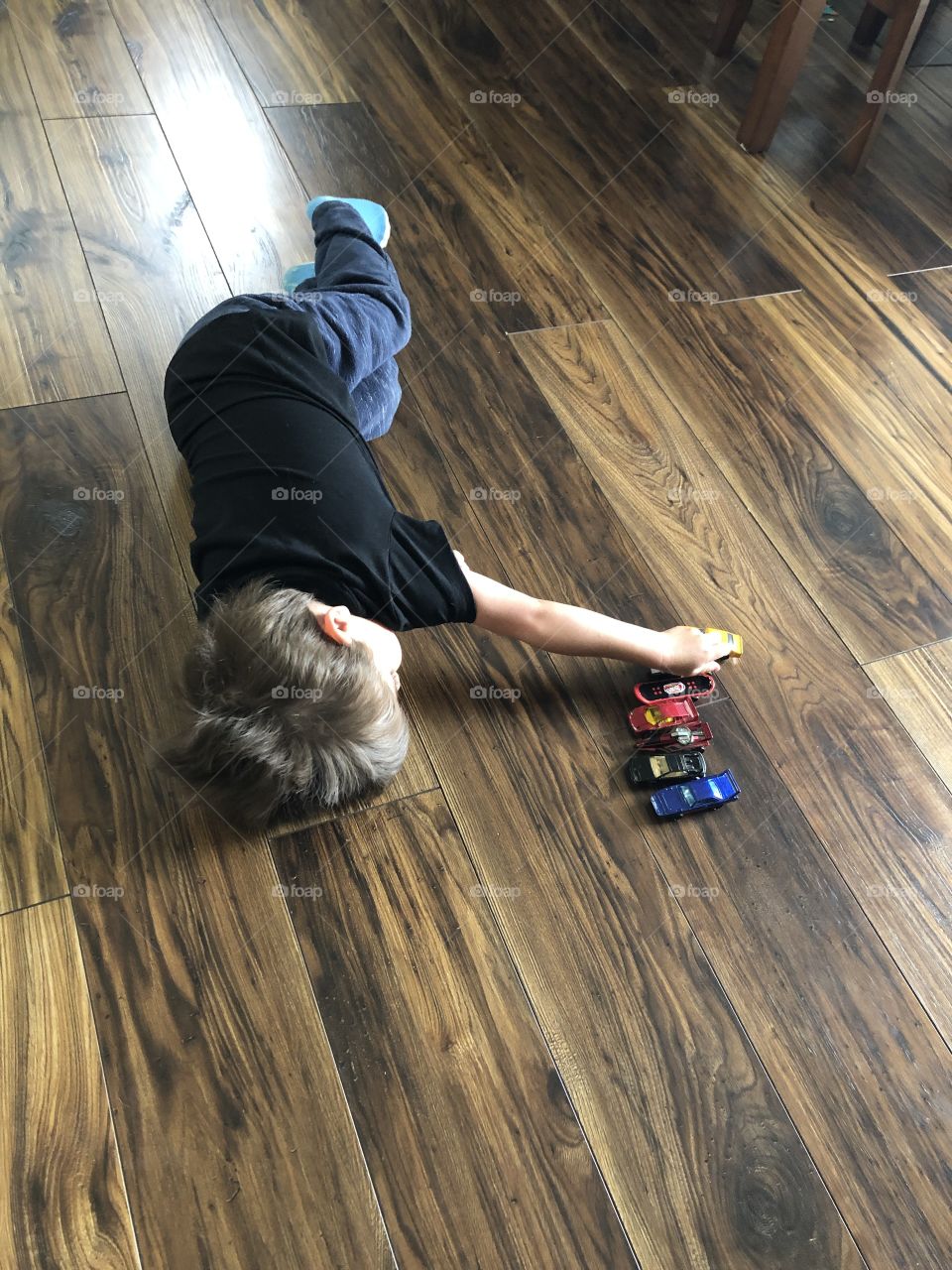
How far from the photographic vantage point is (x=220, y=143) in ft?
6.30

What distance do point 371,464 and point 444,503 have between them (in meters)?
0.20

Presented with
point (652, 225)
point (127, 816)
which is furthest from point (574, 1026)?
point (652, 225)

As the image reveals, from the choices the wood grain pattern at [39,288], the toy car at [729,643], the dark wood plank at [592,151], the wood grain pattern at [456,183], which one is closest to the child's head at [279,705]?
the toy car at [729,643]

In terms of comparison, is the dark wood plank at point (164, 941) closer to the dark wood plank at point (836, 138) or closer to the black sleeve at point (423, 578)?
the black sleeve at point (423, 578)

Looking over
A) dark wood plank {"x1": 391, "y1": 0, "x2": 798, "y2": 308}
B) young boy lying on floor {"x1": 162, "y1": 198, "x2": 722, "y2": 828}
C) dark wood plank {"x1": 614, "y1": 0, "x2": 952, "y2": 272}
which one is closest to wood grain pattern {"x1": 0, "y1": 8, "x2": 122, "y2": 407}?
young boy lying on floor {"x1": 162, "y1": 198, "x2": 722, "y2": 828}

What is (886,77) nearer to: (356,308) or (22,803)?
(356,308)

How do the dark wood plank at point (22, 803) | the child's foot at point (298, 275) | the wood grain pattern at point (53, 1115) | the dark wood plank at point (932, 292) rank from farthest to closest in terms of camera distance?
the dark wood plank at point (932, 292) < the child's foot at point (298, 275) < the dark wood plank at point (22, 803) < the wood grain pattern at point (53, 1115)

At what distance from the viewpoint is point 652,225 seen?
74.8 inches

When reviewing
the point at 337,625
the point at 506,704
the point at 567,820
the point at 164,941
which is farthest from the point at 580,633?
the point at 164,941

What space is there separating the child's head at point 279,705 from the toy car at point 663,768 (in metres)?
0.34

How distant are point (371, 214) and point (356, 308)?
1.14 feet

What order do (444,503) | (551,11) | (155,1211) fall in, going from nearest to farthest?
(155,1211)
(444,503)
(551,11)

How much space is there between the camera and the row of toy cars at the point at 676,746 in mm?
1292

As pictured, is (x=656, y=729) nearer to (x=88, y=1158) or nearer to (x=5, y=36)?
(x=88, y=1158)
